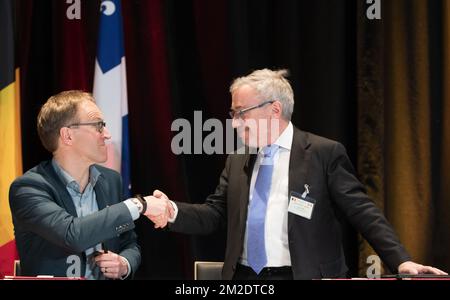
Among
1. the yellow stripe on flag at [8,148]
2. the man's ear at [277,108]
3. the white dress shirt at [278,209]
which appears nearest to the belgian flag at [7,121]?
the yellow stripe on flag at [8,148]

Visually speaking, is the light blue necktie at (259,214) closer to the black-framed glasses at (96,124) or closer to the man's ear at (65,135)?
the black-framed glasses at (96,124)

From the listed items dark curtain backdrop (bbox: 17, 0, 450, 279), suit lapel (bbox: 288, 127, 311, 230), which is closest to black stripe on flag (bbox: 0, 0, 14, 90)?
dark curtain backdrop (bbox: 17, 0, 450, 279)

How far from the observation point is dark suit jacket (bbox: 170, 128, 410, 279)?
343cm

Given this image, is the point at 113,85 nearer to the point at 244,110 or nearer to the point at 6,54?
the point at 6,54

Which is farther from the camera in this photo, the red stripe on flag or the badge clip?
the red stripe on flag

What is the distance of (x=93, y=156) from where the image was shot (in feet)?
11.6

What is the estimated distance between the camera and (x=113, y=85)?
4.47m

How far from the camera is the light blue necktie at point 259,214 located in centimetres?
348

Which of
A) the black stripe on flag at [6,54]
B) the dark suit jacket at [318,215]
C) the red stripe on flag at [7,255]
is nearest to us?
the dark suit jacket at [318,215]

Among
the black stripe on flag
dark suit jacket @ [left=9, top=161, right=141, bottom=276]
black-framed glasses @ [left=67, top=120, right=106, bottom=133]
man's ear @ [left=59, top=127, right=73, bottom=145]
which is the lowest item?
dark suit jacket @ [left=9, top=161, right=141, bottom=276]

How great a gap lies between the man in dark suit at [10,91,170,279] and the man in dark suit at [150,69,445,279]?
37cm

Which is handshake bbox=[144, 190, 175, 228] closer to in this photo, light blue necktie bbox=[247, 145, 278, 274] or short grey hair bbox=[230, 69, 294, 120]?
light blue necktie bbox=[247, 145, 278, 274]

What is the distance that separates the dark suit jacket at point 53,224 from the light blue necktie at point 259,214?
1.97 ft

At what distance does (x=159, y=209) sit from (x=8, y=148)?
50.0 inches
